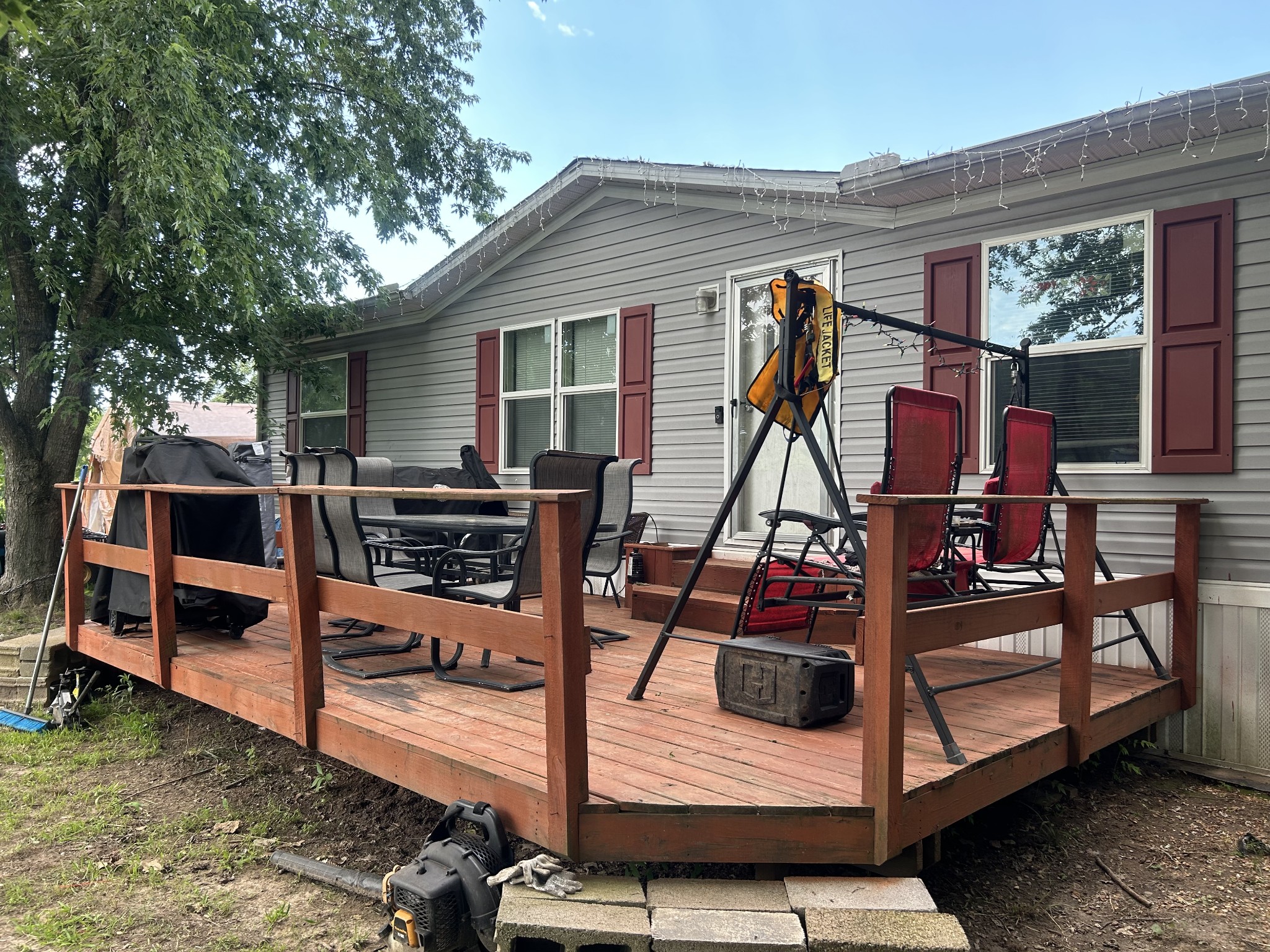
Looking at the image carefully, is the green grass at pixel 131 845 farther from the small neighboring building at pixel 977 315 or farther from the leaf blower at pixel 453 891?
the small neighboring building at pixel 977 315

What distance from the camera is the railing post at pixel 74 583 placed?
4.95 meters

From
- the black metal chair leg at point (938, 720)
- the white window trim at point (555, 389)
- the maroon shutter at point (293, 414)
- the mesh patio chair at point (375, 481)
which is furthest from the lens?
the maroon shutter at point (293, 414)

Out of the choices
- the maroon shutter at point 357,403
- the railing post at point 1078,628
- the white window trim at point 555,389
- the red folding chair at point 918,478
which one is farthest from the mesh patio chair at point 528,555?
the maroon shutter at point 357,403

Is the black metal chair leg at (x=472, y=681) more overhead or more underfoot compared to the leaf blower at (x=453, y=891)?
more overhead

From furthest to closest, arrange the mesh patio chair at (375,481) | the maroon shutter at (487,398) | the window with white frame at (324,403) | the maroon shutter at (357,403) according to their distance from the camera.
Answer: the window with white frame at (324,403) → the maroon shutter at (357,403) → the maroon shutter at (487,398) → the mesh patio chair at (375,481)

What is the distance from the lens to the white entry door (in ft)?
19.3

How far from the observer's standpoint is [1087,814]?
11.9ft

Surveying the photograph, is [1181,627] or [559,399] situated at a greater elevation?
[559,399]

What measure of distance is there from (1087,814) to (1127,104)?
302 cm

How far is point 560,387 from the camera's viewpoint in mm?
7254

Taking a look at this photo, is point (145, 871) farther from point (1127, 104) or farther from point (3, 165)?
point (3, 165)

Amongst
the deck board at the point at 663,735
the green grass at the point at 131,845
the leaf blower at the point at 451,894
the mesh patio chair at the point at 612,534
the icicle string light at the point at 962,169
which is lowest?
the green grass at the point at 131,845

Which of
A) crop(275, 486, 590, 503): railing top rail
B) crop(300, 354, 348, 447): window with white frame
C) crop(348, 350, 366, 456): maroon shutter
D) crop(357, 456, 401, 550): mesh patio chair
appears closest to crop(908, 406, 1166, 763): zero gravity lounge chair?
crop(275, 486, 590, 503): railing top rail

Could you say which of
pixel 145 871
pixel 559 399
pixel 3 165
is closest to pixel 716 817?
pixel 145 871
